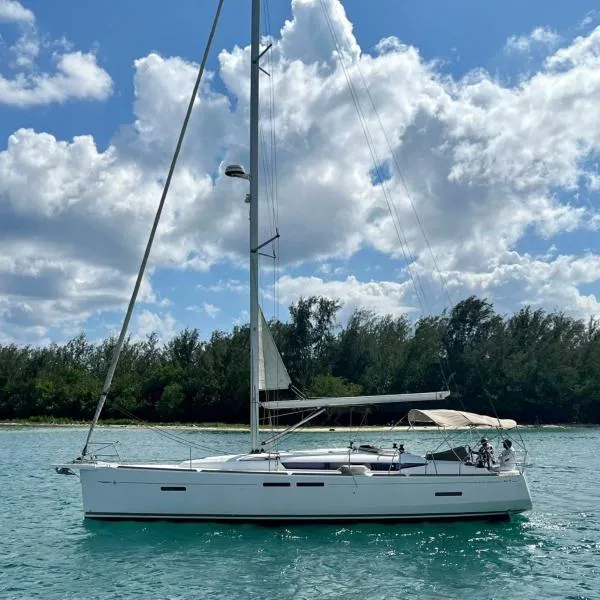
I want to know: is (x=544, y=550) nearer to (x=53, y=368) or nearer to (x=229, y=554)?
(x=229, y=554)

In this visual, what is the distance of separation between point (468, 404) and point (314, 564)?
73833mm

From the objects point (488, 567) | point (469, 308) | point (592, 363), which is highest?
point (469, 308)

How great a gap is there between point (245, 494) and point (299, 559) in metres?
2.72

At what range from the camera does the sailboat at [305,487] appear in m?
17.5

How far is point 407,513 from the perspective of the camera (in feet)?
59.1

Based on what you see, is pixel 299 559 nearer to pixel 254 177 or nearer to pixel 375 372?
pixel 254 177

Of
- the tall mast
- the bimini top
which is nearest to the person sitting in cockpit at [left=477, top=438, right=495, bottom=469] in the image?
the bimini top

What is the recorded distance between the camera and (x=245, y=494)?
17.5 meters

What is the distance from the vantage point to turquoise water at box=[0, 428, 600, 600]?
1346cm

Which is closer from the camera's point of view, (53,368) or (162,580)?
(162,580)

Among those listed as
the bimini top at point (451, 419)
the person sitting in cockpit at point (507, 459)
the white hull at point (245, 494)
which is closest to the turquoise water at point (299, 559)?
the white hull at point (245, 494)

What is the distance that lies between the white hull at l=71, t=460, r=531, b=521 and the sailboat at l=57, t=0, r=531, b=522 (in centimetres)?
3

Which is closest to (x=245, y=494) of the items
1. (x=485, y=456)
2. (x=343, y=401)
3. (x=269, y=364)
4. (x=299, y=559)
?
(x=299, y=559)

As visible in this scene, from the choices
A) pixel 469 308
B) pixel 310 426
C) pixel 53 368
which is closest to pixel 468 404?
pixel 469 308
